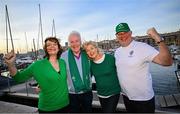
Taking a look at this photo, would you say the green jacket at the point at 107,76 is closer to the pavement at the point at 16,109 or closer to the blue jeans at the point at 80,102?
the blue jeans at the point at 80,102

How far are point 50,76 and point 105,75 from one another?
82cm

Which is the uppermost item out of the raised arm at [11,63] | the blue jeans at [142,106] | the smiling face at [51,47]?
the smiling face at [51,47]

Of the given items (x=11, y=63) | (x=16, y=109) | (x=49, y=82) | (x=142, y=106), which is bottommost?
(x=16, y=109)

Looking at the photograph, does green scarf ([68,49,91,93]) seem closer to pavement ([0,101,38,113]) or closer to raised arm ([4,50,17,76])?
raised arm ([4,50,17,76])

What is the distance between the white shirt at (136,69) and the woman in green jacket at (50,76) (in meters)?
0.82

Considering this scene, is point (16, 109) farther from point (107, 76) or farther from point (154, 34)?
point (154, 34)

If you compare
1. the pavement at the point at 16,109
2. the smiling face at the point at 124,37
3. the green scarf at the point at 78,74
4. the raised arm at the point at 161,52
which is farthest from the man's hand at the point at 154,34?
the pavement at the point at 16,109

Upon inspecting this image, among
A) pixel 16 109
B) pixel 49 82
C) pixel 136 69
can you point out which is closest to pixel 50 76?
pixel 49 82

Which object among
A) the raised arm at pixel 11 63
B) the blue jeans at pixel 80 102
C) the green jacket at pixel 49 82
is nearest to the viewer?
the green jacket at pixel 49 82

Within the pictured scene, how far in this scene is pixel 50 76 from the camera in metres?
3.32

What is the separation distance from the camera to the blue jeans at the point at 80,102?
150 inches

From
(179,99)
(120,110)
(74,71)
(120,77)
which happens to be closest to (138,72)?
(120,77)

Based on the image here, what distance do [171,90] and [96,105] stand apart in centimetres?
1070

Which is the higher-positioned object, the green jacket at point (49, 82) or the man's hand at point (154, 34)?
the man's hand at point (154, 34)
